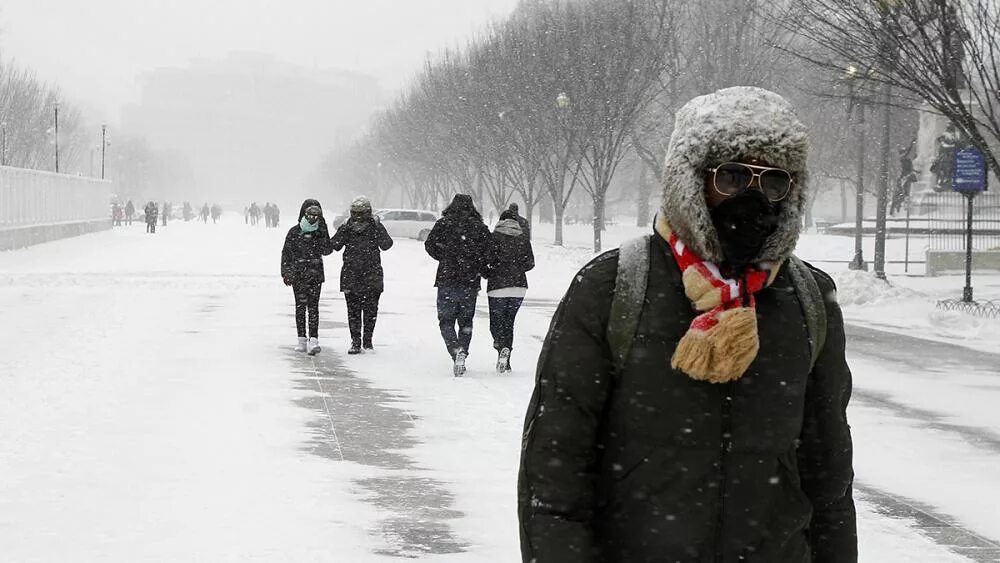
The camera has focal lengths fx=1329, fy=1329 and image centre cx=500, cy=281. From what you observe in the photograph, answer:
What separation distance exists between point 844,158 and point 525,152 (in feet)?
75.7

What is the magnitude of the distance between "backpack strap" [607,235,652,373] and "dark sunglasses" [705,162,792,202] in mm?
218

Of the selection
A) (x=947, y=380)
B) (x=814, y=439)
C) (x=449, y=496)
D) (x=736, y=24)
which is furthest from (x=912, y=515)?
(x=736, y=24)

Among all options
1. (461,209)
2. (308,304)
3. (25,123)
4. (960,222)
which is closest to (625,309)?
(461,209)

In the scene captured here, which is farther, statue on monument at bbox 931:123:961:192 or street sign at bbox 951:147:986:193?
statue on monument at bbox 931:123:961:192

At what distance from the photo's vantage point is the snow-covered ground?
621 centimetres

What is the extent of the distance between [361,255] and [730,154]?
36.1 feet

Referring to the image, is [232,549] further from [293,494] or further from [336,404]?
[336,404]

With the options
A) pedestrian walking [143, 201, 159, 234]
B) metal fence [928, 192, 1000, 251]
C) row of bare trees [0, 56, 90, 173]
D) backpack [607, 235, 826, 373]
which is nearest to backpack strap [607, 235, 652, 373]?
backpack [607, 235, 826, 373]

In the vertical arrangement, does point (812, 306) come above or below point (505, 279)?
above

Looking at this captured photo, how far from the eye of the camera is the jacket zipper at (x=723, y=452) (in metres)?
2.45

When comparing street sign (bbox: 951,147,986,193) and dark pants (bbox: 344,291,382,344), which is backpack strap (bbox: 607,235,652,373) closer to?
dark pants (bbox: 344,291,382,344)

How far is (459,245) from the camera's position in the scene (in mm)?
12281

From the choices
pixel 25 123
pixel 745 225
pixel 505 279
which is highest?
pixel 25 123

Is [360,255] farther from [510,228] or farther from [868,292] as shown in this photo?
[868,292]
